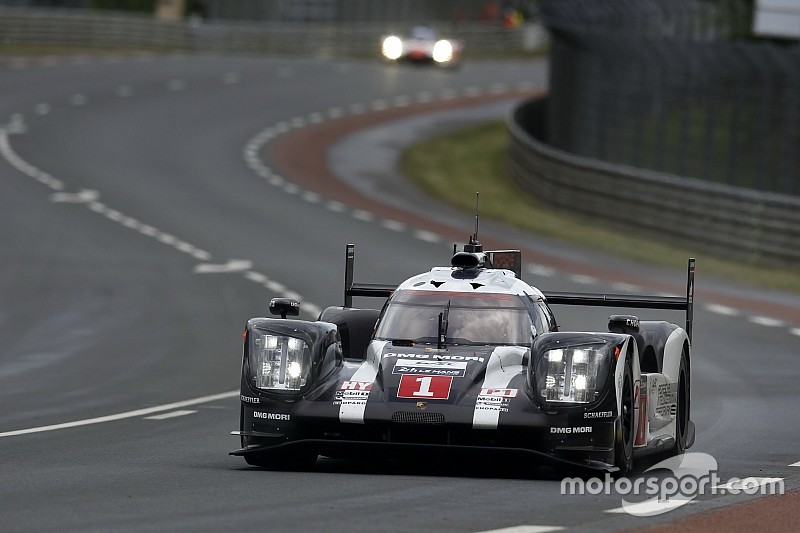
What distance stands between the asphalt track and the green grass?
86cm

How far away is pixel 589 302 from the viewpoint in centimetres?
1327

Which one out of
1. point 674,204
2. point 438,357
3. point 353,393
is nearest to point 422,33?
point 674,204

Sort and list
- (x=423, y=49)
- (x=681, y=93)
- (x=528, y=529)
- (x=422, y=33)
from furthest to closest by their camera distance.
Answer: (x=422, y=33)
(x=423, y=49)
(x=681, y=93)
(x=528, y=529)

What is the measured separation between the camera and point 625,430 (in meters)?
10.9

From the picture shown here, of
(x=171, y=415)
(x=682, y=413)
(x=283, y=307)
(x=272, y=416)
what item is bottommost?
(x=171, y=415)

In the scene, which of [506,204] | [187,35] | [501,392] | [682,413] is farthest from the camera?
[187,35]

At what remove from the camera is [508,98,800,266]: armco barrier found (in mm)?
29922

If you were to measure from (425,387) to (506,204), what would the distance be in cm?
2742

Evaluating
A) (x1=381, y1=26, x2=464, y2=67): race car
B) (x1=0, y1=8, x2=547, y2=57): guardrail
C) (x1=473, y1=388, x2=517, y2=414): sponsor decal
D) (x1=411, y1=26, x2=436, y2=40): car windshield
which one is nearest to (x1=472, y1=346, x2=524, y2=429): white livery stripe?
(x1=473, y1=388, x2=517, y2=414): sponsor decal

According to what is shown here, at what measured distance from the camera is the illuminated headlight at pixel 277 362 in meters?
11.1

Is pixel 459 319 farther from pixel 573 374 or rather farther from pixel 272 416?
pixel 272 416

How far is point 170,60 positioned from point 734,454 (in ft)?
178

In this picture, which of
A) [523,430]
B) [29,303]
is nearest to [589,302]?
[523,430]

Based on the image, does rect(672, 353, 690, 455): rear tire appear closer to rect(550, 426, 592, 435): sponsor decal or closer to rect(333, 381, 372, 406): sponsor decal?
rect(550, 426, 592, 435): sponsor decal
